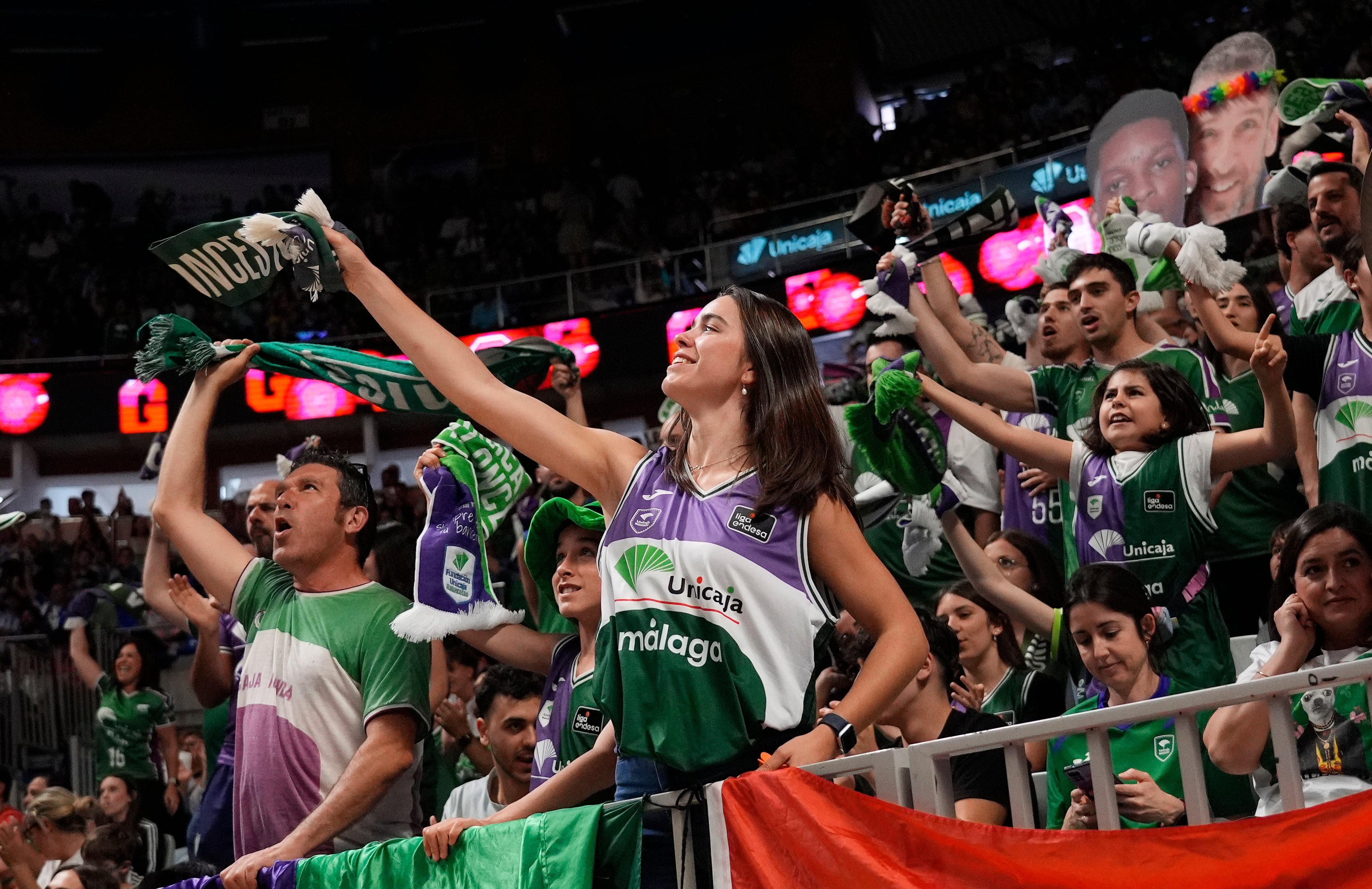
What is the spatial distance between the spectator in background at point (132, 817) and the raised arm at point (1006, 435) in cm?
365

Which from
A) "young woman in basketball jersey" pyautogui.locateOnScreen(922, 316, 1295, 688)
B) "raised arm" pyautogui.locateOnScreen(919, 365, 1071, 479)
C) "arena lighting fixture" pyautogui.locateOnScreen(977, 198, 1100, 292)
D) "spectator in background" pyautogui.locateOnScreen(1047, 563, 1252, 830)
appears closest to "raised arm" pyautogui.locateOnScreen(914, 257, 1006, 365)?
"raised arm" pyautogui.locateOnScreen(919, 365, 1071, 479)

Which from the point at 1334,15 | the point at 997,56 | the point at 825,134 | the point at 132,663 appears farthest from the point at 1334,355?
the point at 997,56

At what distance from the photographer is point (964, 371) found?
14.6 feet

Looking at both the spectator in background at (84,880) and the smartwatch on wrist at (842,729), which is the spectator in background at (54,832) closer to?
the spectator in background at (84,880)

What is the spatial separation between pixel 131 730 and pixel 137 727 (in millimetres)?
35

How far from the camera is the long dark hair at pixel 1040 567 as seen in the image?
438cm

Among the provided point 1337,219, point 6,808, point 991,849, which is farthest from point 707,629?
point 6,808

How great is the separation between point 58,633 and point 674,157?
9243 mm

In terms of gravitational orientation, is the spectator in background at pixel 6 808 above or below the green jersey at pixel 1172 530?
below

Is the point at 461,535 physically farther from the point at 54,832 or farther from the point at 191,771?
the point at 191,771

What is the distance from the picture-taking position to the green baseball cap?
3.25 m

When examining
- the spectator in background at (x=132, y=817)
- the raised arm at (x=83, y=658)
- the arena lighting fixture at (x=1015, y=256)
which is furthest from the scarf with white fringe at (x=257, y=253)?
the arena lighting fixture at (x=1015, y=256)

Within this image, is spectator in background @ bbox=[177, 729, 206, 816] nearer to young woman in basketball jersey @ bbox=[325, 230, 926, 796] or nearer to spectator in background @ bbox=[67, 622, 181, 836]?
spectator in background @ bbox=[67, 622, 181, 836]

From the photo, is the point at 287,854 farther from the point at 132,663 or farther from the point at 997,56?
the point at 997,56
